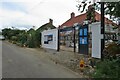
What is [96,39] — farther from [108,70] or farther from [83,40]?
[108,70]

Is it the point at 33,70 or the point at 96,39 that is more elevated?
the point at 96,39

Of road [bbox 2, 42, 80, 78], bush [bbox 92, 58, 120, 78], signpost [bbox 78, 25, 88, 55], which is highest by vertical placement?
signpost [bbox 78, 25, 88, 55]

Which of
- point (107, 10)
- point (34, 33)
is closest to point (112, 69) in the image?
point (107, 10)

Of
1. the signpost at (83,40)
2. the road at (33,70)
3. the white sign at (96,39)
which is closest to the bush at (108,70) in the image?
the road at (33,70)

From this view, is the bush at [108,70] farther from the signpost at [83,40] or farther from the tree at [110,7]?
the signpost at [83,40]

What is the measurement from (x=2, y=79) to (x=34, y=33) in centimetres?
3158

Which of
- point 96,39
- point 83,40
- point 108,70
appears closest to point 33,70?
point 108,70

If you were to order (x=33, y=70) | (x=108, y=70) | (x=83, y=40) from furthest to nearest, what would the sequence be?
(x=83, y=40), (x=33, y=70), (x=108, y=70)

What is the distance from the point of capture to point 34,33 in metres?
42.0

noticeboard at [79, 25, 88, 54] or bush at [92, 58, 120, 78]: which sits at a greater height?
noticeboard at [79, 25, 88, 54]

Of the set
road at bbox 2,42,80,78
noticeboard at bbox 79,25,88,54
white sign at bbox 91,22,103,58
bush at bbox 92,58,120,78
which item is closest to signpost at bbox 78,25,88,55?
noticeboard at bbox 79,25,88,54

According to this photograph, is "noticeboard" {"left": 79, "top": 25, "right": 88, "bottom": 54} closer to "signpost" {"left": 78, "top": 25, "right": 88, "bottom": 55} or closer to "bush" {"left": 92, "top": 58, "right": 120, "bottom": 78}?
"signpost" {"left": 78, "top": 25, "right": 88, "bottom": 55}

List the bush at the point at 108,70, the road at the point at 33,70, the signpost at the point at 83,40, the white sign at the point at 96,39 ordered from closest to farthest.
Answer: the bush at the point at 108,70 < the road at the point at 33,70 < the white sign at the point at 96,39 < the signpost at the point at 83,40

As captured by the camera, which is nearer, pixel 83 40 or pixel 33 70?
pixel 33 70
